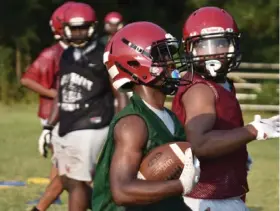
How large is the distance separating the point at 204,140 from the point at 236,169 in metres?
0.42

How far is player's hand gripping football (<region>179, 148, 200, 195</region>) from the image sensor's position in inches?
160

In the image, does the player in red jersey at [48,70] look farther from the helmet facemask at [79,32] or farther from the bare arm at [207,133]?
the bare arm at [207,133]

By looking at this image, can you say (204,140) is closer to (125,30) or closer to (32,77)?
(125,30)

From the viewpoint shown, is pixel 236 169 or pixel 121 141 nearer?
pixel 121 141

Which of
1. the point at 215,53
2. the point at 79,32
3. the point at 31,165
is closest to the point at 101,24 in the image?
the point at 31,165

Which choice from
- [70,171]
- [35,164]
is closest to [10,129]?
[35,164]

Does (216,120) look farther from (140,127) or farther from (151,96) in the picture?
(140,127)

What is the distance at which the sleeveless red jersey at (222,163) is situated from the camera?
5090 mm

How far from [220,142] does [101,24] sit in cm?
2114

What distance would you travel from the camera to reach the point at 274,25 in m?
24.6

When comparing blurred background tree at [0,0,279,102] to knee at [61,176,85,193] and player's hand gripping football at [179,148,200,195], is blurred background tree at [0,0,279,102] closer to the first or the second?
knee at [61,176,85,193]

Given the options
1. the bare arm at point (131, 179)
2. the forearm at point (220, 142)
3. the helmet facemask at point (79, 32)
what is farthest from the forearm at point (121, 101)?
the bare arm at point (131, 179)

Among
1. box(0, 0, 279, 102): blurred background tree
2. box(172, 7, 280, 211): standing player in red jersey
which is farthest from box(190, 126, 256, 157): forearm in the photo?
box(0, 0, 279, 102): blurred background tree

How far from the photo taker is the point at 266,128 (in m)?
5.00
